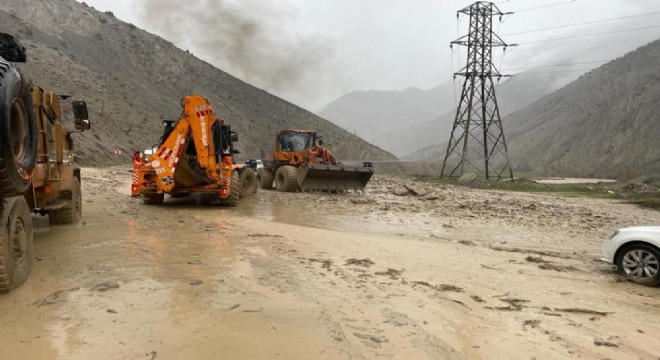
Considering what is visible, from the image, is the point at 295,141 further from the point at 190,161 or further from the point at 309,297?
the point at 309,297

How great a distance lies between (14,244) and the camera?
536 cm

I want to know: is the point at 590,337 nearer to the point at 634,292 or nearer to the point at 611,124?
the point at 634,292

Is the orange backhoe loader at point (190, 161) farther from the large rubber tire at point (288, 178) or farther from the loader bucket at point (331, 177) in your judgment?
the large rubber tire at point (288, 178)

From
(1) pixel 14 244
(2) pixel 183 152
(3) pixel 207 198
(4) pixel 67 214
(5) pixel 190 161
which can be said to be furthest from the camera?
(3) pixel 207 198

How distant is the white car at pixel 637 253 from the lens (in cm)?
738

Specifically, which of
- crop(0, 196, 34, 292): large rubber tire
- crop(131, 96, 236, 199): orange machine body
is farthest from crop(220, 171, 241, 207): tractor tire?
crop(0, 196, 34, 292): large rubber tire

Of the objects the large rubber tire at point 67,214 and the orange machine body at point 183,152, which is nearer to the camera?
the large rubber tire at point 67,214

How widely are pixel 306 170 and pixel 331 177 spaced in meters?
1.34

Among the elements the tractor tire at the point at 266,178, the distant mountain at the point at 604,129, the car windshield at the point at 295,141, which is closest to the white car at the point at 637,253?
the car windshield at the point at 295,141

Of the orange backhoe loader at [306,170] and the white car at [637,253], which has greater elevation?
the orange backhoe loader at [306,170]

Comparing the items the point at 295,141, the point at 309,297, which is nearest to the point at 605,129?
the point at 295,141

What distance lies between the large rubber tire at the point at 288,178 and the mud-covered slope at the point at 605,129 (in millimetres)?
33366

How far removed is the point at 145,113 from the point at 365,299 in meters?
44.7

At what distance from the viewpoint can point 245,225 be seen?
10852 mm
